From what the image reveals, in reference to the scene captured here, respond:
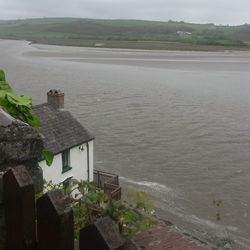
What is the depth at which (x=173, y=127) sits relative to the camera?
120ft

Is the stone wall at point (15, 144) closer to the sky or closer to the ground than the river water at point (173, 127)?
closer to the sky

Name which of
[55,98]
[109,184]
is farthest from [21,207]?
[55,98]

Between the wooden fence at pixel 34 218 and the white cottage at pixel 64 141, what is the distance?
16.5 meters

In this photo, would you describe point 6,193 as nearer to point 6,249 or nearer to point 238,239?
point 6,249

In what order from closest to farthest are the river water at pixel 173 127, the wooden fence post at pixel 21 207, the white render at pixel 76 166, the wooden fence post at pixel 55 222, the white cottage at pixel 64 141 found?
the wooden fence post at pixel 55 222 → the wooden fence post at pixel 21 207 → the white render at pixel 76 166 → the white cottage at pixel 64 141 → the river water at pixel 173 127

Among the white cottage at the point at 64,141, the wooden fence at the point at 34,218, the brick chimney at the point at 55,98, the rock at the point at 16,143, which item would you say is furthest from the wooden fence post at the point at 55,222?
the brick chimney at the point at 55,98

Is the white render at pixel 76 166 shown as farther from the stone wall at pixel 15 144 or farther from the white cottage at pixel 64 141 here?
the stone wall at pixel 15 144

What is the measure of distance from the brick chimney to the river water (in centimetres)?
617

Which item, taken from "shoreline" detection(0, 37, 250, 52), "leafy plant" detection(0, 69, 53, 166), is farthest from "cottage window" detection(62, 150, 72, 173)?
"shoreline" detection(0, 37, 250, 52)

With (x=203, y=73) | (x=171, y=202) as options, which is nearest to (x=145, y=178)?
(x=171, y=202)

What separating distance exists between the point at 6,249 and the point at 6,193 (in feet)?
1.21

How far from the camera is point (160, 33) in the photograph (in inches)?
5871

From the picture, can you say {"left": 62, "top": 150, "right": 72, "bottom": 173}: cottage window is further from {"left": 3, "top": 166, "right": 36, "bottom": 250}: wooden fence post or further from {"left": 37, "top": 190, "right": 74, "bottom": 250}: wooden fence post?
{"left": 37, "top": 190, "right": 74, "bottom": 250}: wooden fence post

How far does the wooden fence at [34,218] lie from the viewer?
2458 mm
